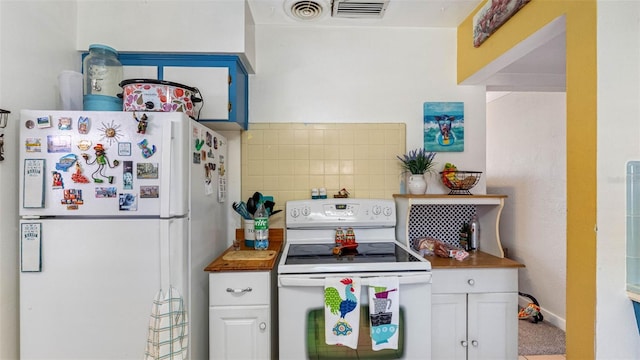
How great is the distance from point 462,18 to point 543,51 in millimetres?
648

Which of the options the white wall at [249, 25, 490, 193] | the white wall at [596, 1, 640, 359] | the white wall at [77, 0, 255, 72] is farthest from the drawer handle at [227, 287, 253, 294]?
the white wall at [596, 1, 640, 359]

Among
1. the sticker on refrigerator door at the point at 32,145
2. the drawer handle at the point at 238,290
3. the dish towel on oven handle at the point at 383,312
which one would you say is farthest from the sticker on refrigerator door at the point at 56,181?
the dish towel on oven handle at the point at 383,312

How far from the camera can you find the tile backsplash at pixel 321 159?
2.37 metres

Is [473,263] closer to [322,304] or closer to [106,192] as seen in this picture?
[322,304]

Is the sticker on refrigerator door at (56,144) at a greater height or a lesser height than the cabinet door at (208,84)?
lesser

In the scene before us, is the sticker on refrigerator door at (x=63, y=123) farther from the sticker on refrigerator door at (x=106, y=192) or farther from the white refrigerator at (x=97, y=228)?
the sticker on refrigerator door at (x=106, y=192)

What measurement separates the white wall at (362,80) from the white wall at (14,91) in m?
1.20

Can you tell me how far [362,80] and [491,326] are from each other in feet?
6.13

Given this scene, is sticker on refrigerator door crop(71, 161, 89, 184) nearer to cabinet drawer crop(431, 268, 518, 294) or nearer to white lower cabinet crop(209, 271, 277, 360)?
white lower cabinet crop(209, 271, 277, 360)

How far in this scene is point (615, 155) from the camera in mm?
1173

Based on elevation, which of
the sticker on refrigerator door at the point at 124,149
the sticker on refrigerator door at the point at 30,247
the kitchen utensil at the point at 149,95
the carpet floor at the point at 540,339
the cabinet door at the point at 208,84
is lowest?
the carpet floor at the point at 540,339

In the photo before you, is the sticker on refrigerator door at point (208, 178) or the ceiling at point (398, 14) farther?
the ceiling at point (398, 14)

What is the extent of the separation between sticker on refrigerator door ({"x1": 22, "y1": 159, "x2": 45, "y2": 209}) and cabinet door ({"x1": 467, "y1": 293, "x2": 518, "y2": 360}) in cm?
227

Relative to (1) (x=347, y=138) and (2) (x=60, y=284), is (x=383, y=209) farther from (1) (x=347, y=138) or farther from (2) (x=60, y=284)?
(2) (x=60, y=284)
